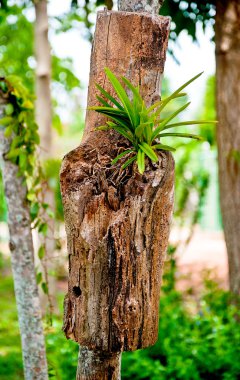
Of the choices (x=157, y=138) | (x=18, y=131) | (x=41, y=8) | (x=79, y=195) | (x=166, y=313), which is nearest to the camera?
(x=79, y=195)

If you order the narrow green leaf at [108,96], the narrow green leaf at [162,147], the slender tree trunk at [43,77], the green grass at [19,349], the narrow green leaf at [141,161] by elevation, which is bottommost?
the green grass at [19,349]

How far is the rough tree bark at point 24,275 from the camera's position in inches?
112

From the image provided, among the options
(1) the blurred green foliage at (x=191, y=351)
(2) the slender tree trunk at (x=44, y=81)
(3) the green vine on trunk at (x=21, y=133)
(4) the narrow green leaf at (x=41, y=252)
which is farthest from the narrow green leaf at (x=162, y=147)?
(2) the slender tree trunk at (x=44, y=81)

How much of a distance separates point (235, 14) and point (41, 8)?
243 cm

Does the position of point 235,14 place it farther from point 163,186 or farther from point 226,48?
point 163,186

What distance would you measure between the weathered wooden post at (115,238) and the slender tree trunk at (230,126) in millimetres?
2711

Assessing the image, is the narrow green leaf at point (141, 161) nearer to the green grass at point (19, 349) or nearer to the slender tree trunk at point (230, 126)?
the green grass at point (19, 349)

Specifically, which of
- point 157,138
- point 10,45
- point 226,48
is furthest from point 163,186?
point 10,45

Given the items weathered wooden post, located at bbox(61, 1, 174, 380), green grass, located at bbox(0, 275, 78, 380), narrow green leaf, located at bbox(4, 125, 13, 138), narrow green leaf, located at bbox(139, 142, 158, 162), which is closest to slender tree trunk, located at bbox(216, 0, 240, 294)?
green grass, located at bbox(0, 275, 78, 380)

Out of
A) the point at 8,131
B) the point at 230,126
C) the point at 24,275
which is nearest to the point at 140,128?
the point at 8,131

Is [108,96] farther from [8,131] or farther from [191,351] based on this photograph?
[191,351]

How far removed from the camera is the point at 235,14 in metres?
4.57

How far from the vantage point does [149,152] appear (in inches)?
75.7

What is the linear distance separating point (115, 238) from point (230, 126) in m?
3.08
